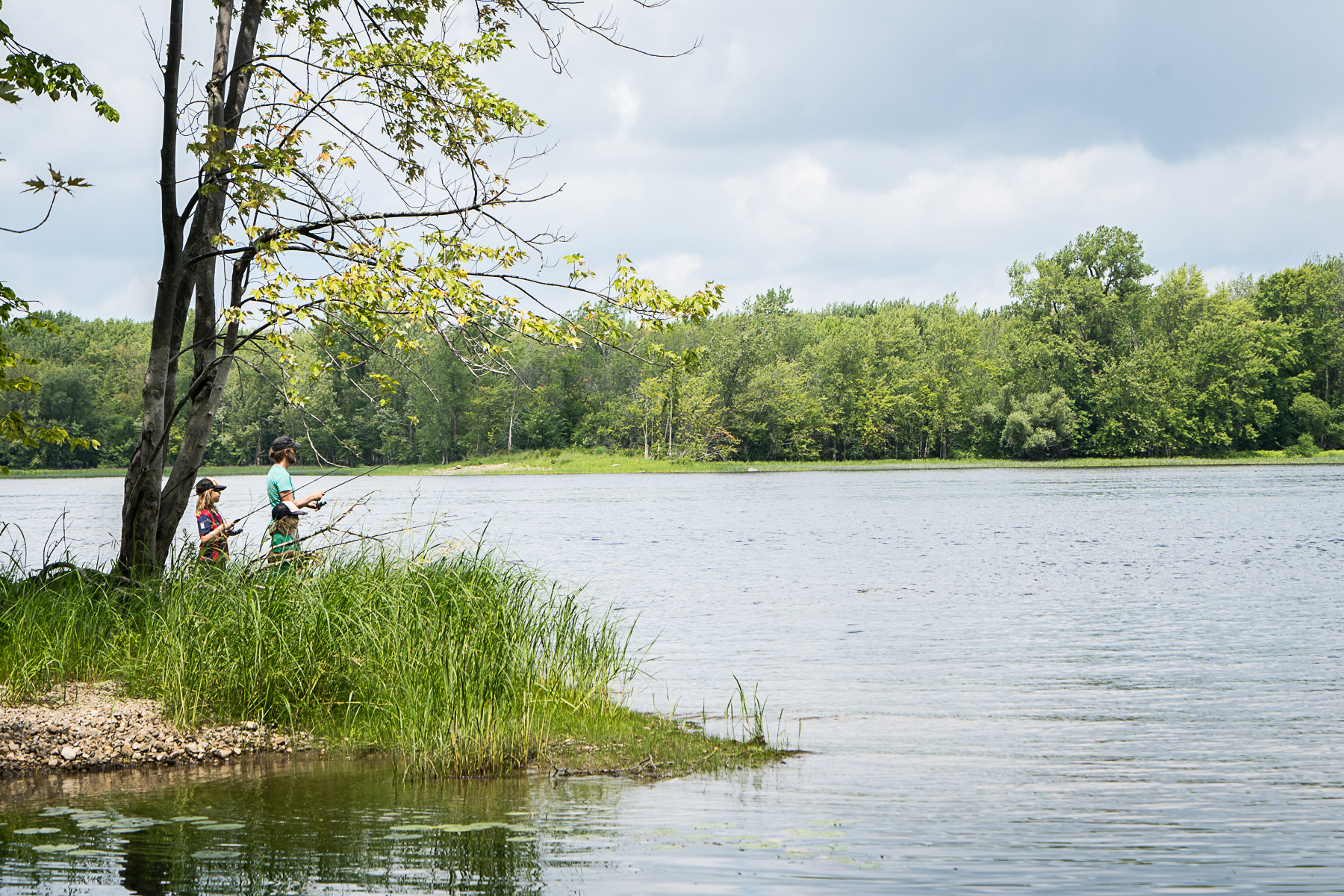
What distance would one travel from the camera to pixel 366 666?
29.0ft

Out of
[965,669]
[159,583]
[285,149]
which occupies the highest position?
[285,149]

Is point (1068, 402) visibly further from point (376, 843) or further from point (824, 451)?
point (376, 843)

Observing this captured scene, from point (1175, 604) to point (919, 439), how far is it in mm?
92271

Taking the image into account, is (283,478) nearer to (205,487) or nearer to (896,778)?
(205,487)

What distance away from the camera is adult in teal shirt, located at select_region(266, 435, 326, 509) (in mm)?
Answer: 10781

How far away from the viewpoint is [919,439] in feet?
360

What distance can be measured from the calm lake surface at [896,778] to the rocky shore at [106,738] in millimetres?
328

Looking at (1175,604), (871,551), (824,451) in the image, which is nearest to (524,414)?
(824,451)

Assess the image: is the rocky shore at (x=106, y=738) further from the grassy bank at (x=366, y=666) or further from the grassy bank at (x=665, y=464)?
the grassy bank at (x=665, y=464)

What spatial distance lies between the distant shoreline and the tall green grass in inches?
3383

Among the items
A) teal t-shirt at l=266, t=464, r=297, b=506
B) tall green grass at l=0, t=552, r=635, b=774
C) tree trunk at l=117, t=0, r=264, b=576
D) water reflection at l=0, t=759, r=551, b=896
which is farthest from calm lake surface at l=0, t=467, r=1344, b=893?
tree trunk at l=117, t=0, r=264, b=576

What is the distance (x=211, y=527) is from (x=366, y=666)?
3.58 metres

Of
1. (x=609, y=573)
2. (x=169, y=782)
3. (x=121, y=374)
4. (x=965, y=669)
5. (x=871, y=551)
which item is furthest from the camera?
(x=121, y=374)

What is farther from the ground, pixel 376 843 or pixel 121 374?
pixel 121 374
